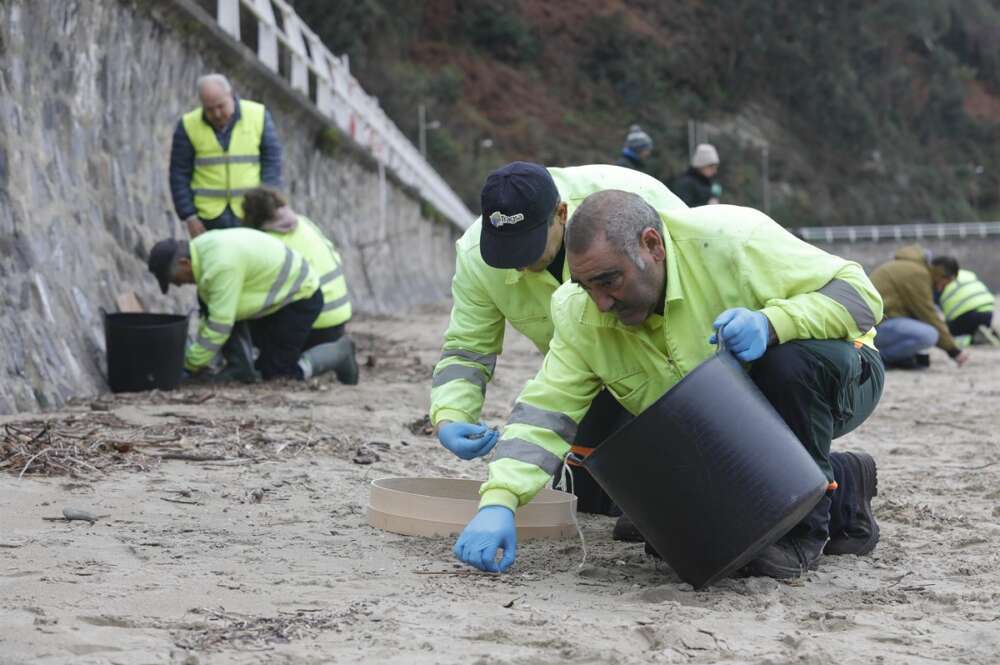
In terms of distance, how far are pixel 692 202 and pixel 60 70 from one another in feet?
14.8

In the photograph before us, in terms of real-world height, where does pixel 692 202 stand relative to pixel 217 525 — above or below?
above

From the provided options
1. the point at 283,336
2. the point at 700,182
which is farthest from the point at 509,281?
the point at 700,182

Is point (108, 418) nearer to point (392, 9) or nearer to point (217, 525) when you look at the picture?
point (217, 525)

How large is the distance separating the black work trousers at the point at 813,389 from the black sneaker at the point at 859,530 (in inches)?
6.4

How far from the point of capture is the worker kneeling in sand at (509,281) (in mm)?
3416

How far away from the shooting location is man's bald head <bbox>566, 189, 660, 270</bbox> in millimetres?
2934

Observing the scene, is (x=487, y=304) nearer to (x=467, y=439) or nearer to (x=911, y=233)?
(x=467, y=439)

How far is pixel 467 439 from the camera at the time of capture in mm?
3570

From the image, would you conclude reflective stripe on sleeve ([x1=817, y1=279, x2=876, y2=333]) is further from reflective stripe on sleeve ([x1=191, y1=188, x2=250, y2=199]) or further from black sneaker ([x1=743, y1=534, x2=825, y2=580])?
reflective stripe on sleeve ([x1=191, y1=188, x2=250, y2=199])

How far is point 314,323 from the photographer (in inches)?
276

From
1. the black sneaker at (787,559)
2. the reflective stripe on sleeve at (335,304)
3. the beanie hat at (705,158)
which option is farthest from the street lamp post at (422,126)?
the black sneaker at (787,559)

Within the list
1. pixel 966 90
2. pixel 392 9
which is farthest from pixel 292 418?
pixel 966 90

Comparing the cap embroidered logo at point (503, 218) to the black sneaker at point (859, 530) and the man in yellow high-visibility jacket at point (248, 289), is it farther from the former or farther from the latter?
the man in yellow high-visibility jacket at point (248, 289)

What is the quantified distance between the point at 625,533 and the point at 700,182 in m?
5.99
